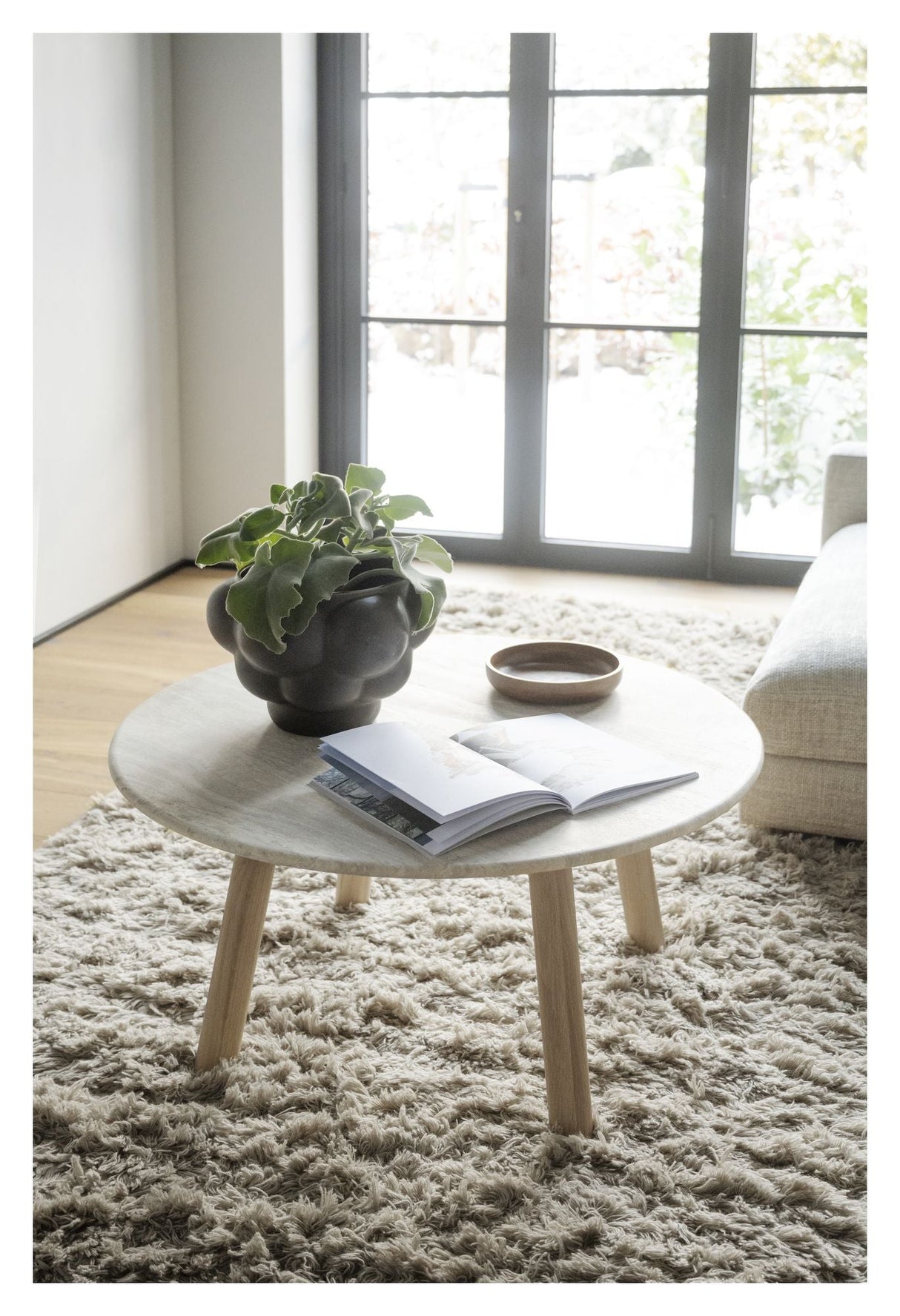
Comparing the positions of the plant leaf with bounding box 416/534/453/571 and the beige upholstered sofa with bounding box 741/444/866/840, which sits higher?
the plant leaf with bounding box 416/534/453/571

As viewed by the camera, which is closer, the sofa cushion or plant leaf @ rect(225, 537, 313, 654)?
plant leaf @ rect(225, 537, 313, 654)

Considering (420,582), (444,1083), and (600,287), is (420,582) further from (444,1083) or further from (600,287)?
(600,287)

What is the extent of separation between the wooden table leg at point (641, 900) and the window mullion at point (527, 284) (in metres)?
2.62

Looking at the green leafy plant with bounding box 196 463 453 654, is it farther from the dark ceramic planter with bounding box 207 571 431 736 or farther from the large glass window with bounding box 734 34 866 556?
the large glass window with bounding box 734 34 866 556

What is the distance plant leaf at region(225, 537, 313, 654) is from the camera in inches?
61.2

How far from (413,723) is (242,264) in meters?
2.84

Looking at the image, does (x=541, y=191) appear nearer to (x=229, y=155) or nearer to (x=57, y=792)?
(x=229, y=155)

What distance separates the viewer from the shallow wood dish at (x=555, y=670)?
184 centimetres

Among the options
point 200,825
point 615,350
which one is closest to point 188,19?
point 200,825

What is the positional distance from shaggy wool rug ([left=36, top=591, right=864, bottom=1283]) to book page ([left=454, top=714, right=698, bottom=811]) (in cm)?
42

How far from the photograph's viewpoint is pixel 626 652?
3.49 metres

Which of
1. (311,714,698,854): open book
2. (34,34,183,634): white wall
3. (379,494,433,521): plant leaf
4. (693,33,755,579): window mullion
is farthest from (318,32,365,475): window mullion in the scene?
(311,714,698,854): open book

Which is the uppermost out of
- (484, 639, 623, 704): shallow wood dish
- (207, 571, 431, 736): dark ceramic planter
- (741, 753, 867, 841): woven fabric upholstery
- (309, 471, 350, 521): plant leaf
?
(309, 471, 350, 521): plant leaf

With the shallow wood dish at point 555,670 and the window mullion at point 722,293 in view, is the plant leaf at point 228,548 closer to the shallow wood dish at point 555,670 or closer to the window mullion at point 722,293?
the shallow wood dish at point 555,670
